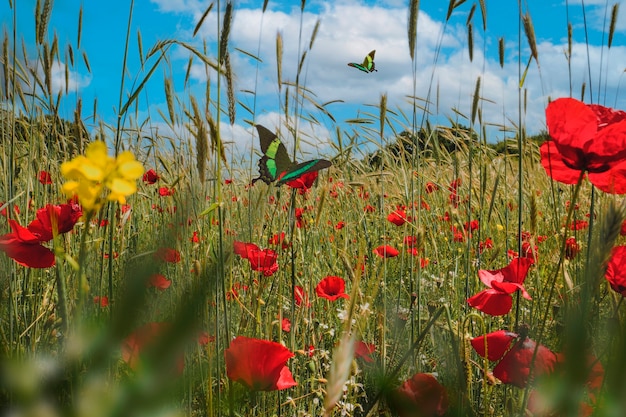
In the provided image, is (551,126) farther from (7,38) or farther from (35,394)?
(7,38)

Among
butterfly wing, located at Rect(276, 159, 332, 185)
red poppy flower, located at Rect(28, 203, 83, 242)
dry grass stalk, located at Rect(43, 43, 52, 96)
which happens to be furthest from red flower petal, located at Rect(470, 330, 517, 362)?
dry grass stalk, located at Rect(43, 43, 52, 96)

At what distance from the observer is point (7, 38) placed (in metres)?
1.28

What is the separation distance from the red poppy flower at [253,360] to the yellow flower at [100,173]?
38 centimetres

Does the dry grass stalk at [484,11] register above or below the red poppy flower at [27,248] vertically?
above

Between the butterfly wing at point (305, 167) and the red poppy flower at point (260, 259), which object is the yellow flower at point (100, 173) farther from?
the red poppy flower at point (260, 259)

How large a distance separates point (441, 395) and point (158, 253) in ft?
1.20

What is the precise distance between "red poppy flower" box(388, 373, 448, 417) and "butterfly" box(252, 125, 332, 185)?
636 mm

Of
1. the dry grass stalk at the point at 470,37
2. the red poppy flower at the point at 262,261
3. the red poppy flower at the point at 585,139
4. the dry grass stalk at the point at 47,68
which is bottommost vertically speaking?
the red poppy flower at the point at 262,261

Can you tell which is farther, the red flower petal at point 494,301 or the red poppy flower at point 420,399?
the red flower petal at point 494,301

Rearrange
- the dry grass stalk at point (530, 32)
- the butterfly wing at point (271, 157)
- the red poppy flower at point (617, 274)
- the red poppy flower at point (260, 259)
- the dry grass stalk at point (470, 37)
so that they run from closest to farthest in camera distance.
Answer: the red poppy flower at point (617, 274), the dry grass stalk at point (530, 32), the butterfly wing at point (271, 157), the red poppy flower at point (260, 259), the dry grass stalk at point (470, 37)

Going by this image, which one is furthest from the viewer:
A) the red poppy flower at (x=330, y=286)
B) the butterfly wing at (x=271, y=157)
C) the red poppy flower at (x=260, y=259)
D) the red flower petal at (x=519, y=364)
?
the red poppy flower at (x=330, y=286)

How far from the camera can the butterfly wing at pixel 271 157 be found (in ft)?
3.94

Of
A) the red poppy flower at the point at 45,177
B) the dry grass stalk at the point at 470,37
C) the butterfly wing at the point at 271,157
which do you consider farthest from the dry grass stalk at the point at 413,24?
the red poppy flower at the point at 45,177

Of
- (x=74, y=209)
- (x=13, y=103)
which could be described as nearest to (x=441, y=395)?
(x=74, y=209)
